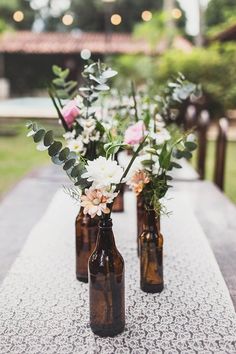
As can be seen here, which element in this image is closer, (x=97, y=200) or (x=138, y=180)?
(x=97, y=200)

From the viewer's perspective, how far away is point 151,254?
116 cm

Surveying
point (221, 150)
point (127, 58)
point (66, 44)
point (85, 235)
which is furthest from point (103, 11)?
point (85, 235)

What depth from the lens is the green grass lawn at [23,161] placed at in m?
5.18

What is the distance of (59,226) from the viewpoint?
1.67 metres

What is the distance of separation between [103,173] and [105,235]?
12 cm

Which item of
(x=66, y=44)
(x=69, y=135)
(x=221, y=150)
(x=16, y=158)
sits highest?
(x=69, y=135)

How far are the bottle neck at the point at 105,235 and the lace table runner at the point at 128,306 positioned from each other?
0.16 meters

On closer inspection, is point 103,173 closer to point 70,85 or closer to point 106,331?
point 106,331

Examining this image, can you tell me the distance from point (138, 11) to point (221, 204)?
53.9 feet

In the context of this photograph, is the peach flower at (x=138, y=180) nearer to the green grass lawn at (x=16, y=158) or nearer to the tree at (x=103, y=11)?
the green grass lawn at (x=16, y=158)

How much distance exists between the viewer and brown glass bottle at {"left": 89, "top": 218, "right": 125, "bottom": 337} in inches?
37.1

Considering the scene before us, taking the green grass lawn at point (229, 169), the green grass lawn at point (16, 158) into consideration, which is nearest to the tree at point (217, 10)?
the green grass lawn at point (229, 169)

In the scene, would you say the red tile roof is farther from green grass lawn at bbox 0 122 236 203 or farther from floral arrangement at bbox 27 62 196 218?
floral arrangement at bbox 27 62 196 218

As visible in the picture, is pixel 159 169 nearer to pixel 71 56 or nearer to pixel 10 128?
pixel 10 128
